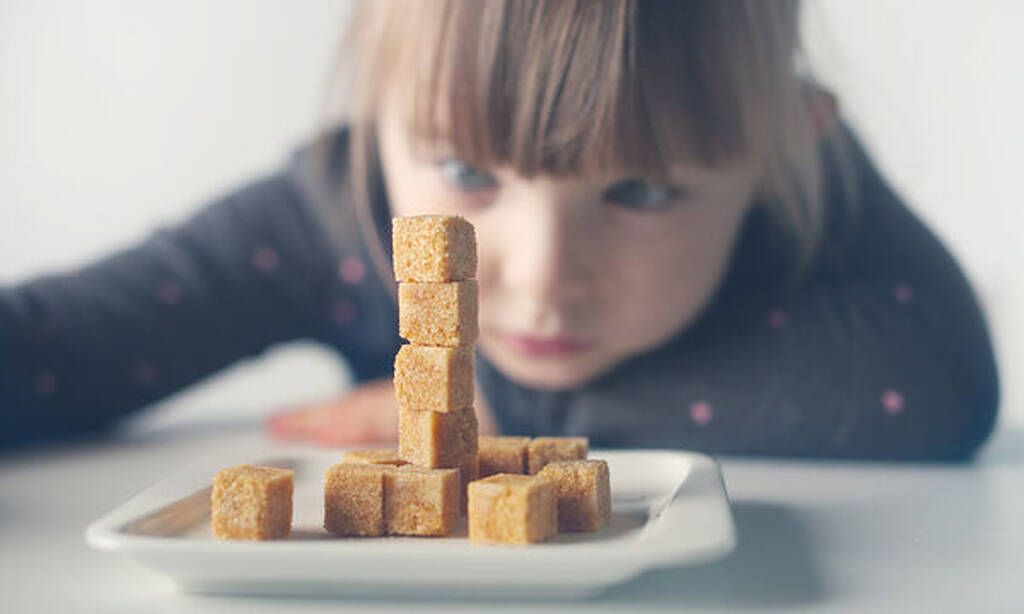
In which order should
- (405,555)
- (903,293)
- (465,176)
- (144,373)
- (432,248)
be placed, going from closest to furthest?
(405,555) < (432,248) < (465,176) < (903,293) < (144,373)

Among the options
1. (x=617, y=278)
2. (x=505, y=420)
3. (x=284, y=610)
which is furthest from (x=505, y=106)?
(x=284, y=610)

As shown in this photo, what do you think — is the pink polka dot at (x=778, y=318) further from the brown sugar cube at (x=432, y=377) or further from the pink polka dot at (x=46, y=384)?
the pink polka dot at (x=46, y=384)

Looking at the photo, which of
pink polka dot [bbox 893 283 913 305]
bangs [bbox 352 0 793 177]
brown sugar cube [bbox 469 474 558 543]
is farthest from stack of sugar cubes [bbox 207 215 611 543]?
pink polka dot [bbox 893 283 913 305]

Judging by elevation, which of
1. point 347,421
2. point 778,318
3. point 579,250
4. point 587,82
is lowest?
point 347,421

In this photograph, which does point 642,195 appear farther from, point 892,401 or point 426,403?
point 426,403

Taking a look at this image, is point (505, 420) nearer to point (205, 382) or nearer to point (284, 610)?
point (205, 382)

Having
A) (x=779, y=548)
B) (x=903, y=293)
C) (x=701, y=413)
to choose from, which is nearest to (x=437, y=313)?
(x=779, y=548)
